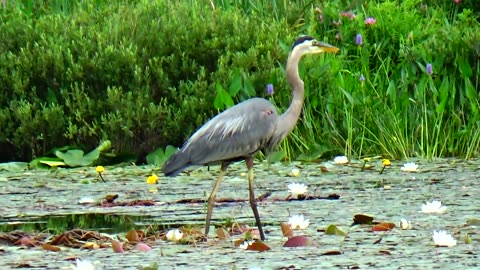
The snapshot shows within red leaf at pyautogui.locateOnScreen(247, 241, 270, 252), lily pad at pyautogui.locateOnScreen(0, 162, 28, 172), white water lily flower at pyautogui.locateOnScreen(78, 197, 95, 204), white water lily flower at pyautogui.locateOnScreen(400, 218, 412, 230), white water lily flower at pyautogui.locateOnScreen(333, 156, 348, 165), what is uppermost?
red leaf at pyautogui.locateOnScreen(247, 241, 270, 252)

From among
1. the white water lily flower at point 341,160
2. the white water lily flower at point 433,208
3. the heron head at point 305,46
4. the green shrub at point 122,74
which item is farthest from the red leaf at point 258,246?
the green shrub at point 122,74

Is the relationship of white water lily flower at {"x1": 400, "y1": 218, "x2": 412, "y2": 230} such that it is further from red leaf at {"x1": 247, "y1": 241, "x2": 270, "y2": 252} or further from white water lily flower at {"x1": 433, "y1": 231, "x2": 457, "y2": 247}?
red leaf at {"x1": 247, "y1": 241, "x2": 270, "y2": 252}

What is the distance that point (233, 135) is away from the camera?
571 centimetres

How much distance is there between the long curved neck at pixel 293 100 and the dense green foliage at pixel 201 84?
2409 mm

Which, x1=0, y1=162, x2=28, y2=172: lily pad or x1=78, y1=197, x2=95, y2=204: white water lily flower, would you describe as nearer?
x1=78, y1=197, x2=95, y2=204: white water lily flower

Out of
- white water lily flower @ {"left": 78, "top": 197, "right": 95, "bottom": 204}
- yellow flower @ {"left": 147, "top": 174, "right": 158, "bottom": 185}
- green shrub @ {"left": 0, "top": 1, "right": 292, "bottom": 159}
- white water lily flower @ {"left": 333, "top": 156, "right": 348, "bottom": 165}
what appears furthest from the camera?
green shrub @ {"left": 0, "top": 1, "right": 292, "bottom": 159}

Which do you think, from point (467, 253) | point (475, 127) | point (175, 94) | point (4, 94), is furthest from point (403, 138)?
point (467, 253)

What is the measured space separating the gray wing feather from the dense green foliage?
2.81 metres

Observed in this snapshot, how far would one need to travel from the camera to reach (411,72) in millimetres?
9297

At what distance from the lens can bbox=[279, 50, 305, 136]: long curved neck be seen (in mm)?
6078

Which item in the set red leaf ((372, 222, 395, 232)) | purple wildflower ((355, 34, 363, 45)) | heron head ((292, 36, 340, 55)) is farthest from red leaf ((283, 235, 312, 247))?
purple wildflower ((355, 34, 363, 45))

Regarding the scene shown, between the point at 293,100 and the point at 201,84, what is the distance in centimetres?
297

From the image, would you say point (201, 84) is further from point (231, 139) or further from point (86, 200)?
point (231, 139)

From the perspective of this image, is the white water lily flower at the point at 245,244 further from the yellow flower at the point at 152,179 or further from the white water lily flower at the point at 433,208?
the yellow flower at the point at 152,179
